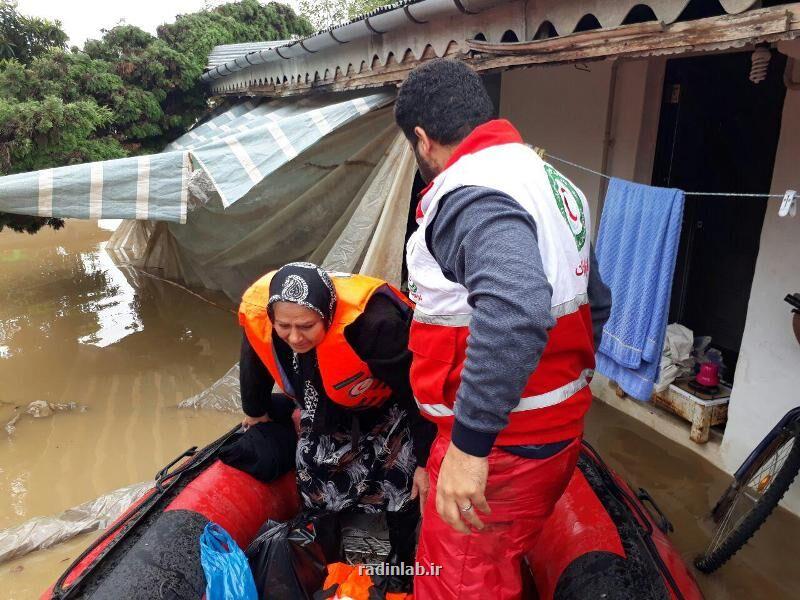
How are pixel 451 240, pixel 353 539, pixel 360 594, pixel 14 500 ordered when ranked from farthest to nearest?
pixel 14 500, pixel 353 539, pixel 360 594, pixel 451 240

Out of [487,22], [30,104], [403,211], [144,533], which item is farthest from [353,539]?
[30,104]

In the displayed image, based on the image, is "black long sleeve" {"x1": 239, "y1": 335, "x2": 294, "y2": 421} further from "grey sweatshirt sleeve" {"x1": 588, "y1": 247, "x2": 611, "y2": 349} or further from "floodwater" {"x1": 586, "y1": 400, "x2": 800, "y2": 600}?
"floodwater" {"x1": 586, "y1": 400, "x2": 800, "y2": 600}

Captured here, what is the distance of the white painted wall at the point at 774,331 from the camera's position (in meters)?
2.85

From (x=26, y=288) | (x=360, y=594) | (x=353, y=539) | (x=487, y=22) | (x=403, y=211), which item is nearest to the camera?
(x=360, y=594)

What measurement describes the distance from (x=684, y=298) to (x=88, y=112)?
544 cm

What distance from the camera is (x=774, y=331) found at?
3.04m

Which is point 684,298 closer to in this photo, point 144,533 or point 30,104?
point 144,533

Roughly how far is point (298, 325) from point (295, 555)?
0.91 metres

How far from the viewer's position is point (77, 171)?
363 centimetres

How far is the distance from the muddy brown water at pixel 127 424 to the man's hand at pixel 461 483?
230 cm

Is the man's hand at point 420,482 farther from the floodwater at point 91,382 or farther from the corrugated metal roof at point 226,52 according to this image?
the corrugated metal roof at point 226,52

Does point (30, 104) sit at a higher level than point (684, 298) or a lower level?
higher

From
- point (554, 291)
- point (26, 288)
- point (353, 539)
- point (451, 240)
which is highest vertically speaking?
point (451, 240)

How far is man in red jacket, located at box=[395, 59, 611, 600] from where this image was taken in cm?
100
